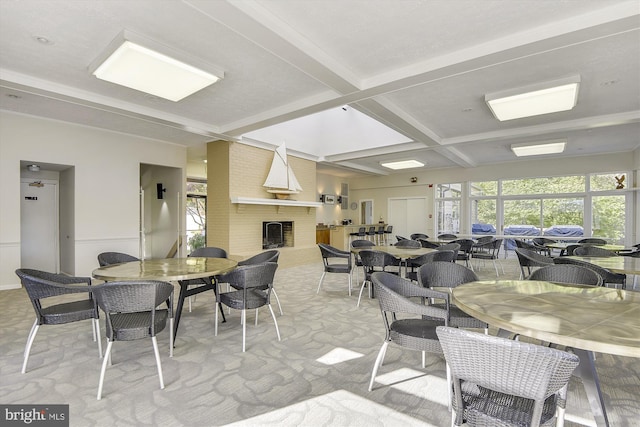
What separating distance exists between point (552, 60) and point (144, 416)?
5256 mm

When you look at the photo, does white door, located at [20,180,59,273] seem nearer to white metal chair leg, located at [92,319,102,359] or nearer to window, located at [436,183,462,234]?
white metal chair leg, located at [92,319,102,359]

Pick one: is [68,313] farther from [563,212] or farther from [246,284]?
[563,212]

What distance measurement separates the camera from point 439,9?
9.30 feet

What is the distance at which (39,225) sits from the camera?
6.89m

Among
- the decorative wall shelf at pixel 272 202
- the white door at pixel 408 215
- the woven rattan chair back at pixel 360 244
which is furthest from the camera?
the white door at pixel 408 215

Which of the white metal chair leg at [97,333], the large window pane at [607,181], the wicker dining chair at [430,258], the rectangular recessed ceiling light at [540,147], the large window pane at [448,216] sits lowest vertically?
the white metal chair leg at [97,333]

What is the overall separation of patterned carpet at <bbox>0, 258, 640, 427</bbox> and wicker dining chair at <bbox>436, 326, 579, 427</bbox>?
0.69 m

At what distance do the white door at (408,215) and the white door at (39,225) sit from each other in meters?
10.5

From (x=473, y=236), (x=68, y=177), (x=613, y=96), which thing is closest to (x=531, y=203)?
(x=473, y=236)

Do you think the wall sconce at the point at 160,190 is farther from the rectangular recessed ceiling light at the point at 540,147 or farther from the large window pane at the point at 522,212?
the large window pane at the point at 522,212

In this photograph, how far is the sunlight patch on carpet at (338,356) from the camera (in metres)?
2.89

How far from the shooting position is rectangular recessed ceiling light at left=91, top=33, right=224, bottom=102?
3285 millimetres

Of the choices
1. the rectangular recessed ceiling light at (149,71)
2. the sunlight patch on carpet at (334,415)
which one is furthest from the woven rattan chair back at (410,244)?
the rectangular recessed ceiling light at (149,71)

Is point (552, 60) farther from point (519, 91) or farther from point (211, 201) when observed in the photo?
point (211, 201)
